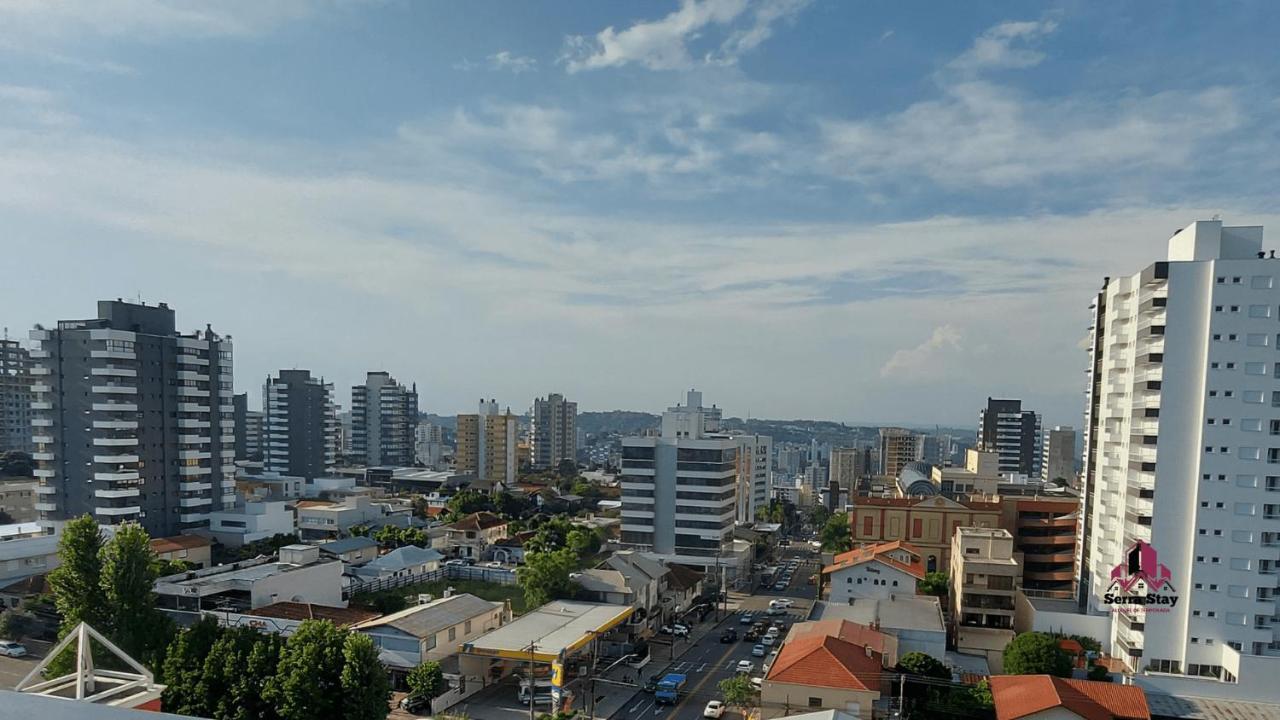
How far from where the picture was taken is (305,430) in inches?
3317

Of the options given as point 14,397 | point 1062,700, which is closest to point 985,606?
point 1062,700

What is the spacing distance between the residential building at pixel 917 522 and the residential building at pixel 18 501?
2346 inches

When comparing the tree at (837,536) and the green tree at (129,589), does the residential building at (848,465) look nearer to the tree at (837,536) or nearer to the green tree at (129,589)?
the tree at (837,536)

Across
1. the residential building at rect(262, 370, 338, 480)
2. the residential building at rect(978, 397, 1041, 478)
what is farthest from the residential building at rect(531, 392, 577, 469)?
the residential building at rect(978, 397, 1041, 478)

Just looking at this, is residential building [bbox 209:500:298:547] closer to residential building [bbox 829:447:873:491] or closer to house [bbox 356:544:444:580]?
house [bbox 356:544:444:580]

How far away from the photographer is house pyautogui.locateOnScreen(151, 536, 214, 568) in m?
42.1

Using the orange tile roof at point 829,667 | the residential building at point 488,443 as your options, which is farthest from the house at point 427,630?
the residential building at point 488,443

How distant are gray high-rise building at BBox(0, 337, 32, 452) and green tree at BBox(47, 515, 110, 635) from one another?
7059 centimetres

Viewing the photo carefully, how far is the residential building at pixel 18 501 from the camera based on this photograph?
53.8 m

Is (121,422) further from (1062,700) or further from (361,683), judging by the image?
(1062,700)

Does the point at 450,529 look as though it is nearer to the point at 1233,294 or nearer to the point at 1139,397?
the point at 1139,397

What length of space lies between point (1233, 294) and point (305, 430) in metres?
84.4

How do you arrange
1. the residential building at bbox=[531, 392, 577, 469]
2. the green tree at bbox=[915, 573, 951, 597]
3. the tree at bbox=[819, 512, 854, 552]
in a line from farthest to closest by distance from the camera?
the residential building at bbox=[531, 392, 577, 469] → the tree at bbox=[819, 512, 854, 552] → the green tree at bbox=[915, 573, 951, 597]

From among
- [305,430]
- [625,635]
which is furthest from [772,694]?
[305,430]
